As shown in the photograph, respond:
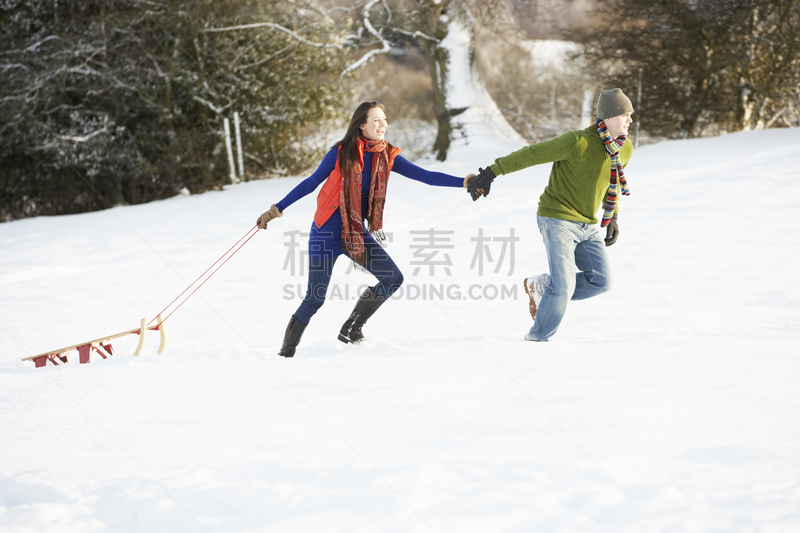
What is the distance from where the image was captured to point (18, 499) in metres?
2.20

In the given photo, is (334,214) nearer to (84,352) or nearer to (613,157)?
(613,157)

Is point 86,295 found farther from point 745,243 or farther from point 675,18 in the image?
point 675,18

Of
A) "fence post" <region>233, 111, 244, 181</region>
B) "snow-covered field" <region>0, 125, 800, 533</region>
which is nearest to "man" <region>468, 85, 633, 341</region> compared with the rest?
"snow-covered field" <region>0, 125, 800, 533</region>

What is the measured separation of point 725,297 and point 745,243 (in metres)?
1.70

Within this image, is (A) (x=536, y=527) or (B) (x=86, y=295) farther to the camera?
(B) (x=86, y=295)

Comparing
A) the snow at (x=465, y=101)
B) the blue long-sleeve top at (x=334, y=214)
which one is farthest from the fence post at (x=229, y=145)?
the blue long-sleeve top at (x=334, y=214)

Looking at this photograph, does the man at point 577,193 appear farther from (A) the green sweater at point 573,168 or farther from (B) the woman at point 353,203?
(B) the woman at point 353,203

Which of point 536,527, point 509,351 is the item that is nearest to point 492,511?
point 536,527

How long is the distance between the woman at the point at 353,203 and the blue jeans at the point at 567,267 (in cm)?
64

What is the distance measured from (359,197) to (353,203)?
0.20 ft

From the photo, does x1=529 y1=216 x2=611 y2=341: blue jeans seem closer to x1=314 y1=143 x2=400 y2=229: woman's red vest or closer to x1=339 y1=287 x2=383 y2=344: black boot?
x1=339 y1=287 x2=383 y2=344: black boot

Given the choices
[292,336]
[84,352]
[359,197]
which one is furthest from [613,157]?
[84,352]

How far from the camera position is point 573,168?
3373 mm

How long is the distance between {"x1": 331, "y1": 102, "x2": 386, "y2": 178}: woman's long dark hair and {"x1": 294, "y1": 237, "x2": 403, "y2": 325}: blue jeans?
1.55 feet
